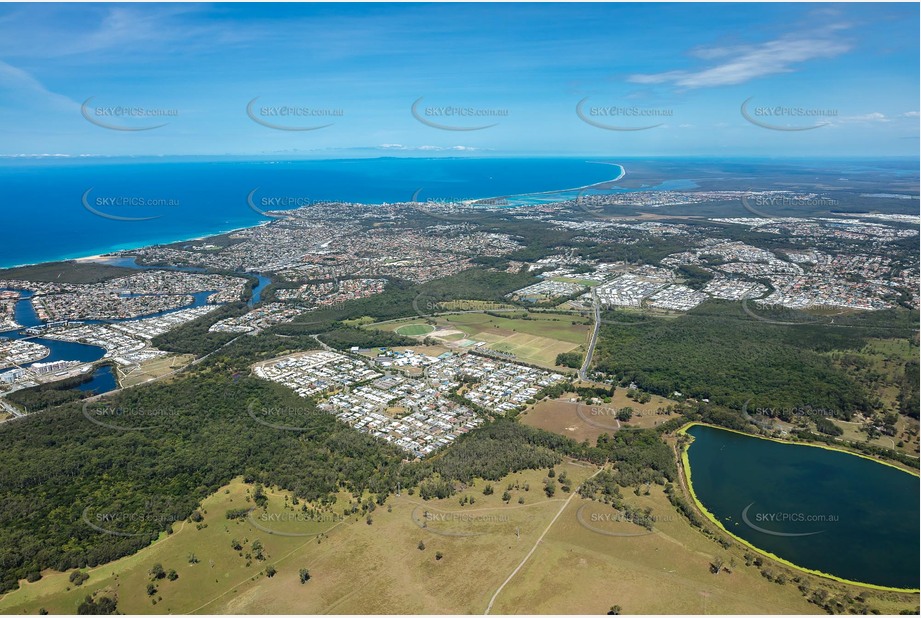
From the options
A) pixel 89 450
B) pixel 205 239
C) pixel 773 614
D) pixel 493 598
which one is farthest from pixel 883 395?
pixel 205 239

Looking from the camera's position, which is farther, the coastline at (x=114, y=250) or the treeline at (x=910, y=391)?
the coastline at (x=114, y=250)

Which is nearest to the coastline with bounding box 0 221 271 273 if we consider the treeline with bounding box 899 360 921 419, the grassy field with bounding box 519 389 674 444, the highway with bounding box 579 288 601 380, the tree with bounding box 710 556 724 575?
the highway with bounding box 579 288 601 380

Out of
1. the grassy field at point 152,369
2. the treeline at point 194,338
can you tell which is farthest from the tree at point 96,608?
the treeline at point 194,338

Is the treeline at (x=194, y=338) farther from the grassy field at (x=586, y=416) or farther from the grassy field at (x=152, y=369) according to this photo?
the grassy field at (x=586, y=416)

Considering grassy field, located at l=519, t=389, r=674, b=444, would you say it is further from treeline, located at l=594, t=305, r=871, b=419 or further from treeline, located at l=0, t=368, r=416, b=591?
treeline, located at l=0, t=368, r=416, b=591

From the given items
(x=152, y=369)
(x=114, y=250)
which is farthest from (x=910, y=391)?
(x=114, y=250)

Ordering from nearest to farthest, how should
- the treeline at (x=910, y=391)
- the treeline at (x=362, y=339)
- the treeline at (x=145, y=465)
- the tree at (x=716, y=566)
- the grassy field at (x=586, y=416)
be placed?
the tree at (x=716, y=566), the treeline at (x=145, y=465), the grassy field at (x=586, y=416), the treeline at (x=910, y=391), the treeline at (x=362, y=339)

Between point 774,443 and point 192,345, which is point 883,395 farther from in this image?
point 192,345
